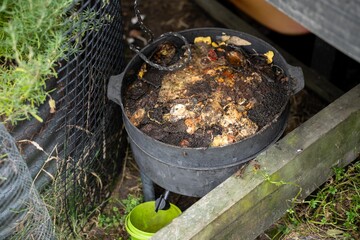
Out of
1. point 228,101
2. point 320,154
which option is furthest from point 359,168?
point 228,101

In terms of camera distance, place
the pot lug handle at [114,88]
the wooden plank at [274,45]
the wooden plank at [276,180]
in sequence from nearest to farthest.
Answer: the wooden plank at [276,180] < the pot lug handle at [114,88] < the wooden plank at [274,45]

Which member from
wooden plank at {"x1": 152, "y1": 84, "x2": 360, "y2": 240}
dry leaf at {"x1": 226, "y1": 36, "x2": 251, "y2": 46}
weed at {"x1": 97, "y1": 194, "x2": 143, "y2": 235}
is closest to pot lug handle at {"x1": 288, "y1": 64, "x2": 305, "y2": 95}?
wooden plank at {"x1": 152, "y1": 84, "x2": 360, "y2": 240}

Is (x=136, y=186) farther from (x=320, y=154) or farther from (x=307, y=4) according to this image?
(x=307, y=4)

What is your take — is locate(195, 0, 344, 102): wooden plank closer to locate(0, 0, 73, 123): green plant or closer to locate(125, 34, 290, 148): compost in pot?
locate(125, 34, 290, 148): compost in pot

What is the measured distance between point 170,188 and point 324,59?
1.28 meters

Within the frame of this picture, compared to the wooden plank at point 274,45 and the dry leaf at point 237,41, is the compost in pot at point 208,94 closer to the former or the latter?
the dry leaf at point 237,41

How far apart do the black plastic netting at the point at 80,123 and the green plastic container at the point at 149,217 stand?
21cm

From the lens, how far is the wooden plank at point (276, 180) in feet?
6.06

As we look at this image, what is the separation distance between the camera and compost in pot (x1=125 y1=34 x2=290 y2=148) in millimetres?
2008

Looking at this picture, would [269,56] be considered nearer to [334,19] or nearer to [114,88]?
[114,88]

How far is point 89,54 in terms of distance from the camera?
2.04 metres

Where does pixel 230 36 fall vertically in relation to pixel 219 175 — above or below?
above

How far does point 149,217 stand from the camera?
2318mm

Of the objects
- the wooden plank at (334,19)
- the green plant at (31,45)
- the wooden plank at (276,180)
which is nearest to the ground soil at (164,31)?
the wooden plank at (276,180)
